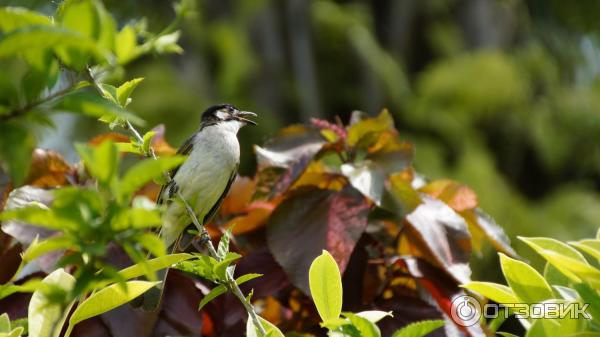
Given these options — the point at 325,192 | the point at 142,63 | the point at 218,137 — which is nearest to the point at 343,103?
the point at 142,63

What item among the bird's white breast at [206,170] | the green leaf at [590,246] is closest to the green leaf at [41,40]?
the green leaf at [590,246]

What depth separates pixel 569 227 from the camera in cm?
504

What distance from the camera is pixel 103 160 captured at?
2.16 ft

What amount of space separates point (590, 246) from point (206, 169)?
1114 millimetres

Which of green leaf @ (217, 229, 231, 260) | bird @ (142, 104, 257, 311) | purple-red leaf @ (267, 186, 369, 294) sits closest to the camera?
green leaf @ (217, 229, 231, 260)

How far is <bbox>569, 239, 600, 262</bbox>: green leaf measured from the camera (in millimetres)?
1091

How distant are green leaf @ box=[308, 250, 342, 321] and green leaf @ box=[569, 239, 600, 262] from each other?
0.32 meters

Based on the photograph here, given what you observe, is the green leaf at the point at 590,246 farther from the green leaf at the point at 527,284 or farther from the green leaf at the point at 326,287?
the green leaf at the point at 326,287

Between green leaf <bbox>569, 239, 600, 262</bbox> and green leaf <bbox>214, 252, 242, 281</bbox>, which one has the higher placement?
green leaf <bbox>569, 239, 600, 262</bbox>

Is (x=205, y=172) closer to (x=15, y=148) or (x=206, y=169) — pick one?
(x=206, y=169)

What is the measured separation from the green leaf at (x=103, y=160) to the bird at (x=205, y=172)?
0.94m

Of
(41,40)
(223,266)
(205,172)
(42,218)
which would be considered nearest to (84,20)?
(41,40)

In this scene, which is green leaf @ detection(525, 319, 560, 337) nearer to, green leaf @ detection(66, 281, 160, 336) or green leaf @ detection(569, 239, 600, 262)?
green leaf @ detection(569, 239, 600, 262)

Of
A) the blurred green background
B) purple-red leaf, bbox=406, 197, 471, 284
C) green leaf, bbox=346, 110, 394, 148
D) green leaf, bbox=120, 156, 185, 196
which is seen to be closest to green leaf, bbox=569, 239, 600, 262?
purple-red leaf, bbox=406, 197, 471, 284
